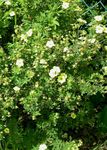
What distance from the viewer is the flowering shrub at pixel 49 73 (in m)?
2.80

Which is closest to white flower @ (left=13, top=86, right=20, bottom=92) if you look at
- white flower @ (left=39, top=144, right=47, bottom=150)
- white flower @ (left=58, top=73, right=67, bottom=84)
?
white flower @ (left=58, top=73, right=67, bottom=84)

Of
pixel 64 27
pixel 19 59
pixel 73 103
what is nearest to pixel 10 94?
pixel 19 59

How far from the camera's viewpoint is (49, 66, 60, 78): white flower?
110 inches

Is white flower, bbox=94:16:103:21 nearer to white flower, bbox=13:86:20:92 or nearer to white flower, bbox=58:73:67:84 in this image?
white flower, bbox=58:73:67:84

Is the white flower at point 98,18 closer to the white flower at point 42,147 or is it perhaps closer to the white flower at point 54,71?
the white flower at point 54,71

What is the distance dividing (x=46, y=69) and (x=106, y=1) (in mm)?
1251

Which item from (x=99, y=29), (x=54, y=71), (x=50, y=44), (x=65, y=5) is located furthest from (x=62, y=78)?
(x=65, y=5)

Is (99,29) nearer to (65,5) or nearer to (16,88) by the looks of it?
(65,5)

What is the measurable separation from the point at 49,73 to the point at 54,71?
0.04m

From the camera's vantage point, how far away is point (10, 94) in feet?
9.33

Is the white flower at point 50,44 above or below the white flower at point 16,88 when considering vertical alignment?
above

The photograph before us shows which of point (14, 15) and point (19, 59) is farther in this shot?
A: point (14, 15)

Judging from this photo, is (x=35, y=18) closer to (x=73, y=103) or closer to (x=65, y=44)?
(x=65, y=44)

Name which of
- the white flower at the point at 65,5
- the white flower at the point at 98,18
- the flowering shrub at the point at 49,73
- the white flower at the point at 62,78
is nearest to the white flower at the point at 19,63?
the flowering shrub at the point at 49,73
